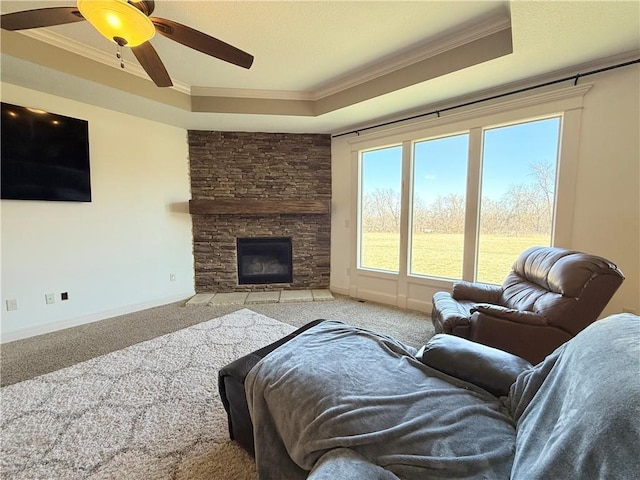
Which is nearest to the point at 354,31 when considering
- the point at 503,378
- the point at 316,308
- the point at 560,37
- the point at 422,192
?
the point at 560,37

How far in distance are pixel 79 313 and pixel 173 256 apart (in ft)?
3.90

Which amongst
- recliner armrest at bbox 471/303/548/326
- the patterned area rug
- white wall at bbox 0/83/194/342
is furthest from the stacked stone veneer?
recliner armrest at bbox 471/303/548/326

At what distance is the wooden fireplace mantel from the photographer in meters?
3.90

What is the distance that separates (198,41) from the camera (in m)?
1.68

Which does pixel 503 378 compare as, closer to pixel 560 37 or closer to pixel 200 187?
pixel 560 37

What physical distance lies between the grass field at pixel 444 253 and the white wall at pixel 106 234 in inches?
109

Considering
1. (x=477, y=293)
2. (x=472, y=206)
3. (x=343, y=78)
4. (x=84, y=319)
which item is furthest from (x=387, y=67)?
(x=84, y=319)

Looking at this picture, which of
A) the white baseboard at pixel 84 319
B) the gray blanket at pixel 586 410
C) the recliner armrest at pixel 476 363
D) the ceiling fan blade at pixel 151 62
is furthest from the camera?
the white baseboard at pixel 84 319

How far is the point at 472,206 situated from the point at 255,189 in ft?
9.53

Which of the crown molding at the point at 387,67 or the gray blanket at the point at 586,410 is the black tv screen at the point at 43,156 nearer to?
the crown molding at the point at 387,67

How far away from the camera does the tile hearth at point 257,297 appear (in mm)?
3750

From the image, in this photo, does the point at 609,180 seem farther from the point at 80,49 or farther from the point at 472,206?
the point at 80,49

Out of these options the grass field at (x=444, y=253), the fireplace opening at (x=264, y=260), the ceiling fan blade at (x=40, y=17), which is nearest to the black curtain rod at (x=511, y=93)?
the grass field at (x=444, y=253)

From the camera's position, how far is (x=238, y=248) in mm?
4230
